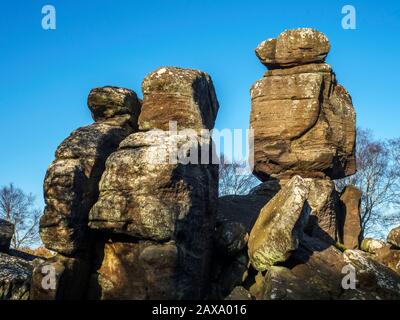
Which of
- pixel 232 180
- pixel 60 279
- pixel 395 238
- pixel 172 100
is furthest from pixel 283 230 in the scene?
pixel 232 180

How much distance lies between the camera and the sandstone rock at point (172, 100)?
1495 centimetres

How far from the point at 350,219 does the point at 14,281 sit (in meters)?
12.8

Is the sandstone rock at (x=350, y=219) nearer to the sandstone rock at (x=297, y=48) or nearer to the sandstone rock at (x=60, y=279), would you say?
the sandstone rock at (x=297, y=48)

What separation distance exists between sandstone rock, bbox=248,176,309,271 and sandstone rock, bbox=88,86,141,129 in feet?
17.8

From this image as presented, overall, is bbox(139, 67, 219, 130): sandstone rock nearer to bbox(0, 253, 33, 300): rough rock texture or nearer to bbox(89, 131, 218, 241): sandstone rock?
bbox(89, 131, 218, 241): sandstone rock

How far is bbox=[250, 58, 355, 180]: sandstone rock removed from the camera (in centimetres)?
2070

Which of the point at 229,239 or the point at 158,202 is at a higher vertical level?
the point at 158,202

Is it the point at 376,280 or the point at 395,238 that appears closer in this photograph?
the point at 376,280

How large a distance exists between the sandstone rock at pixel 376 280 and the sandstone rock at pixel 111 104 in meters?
7.99

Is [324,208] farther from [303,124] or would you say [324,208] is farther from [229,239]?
[229,239]

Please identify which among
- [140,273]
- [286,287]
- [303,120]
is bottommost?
[286,287]

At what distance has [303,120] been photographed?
20781 millimetres
